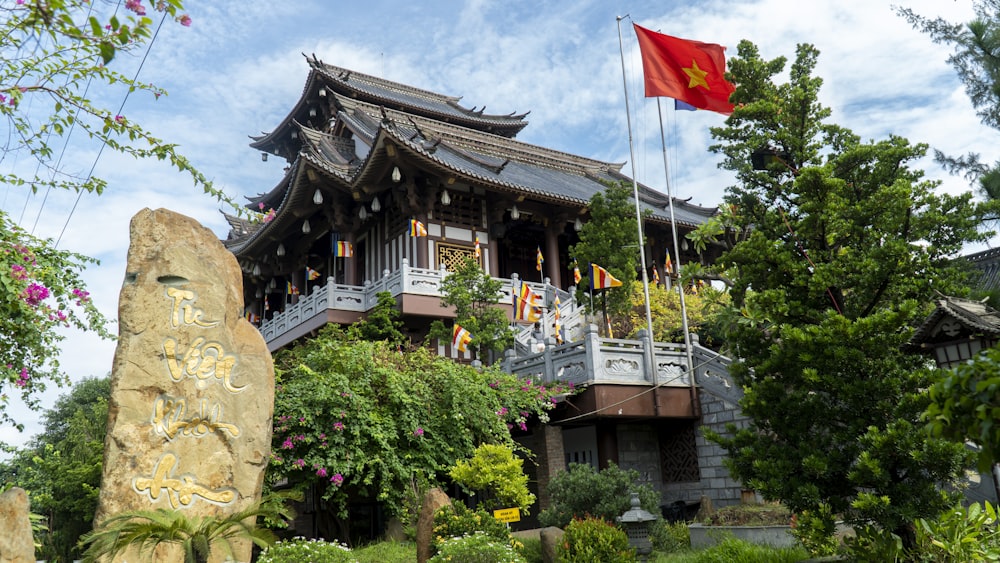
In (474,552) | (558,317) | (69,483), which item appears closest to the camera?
(474,552)

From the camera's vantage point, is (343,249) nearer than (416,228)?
No

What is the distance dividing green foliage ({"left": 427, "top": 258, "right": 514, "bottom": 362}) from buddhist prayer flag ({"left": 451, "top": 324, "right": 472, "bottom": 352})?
0.60ft

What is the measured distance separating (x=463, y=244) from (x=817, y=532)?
14.8 metres

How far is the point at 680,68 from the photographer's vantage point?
15164 mm

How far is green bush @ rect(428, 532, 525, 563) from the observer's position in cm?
770

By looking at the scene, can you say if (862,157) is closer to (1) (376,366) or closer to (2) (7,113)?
(1) (376,366)

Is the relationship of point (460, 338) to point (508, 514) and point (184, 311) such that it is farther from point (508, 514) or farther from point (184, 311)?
point (184, 311)

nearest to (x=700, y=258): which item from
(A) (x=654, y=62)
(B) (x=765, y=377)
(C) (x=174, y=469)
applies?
(A) (x=654, y=62)

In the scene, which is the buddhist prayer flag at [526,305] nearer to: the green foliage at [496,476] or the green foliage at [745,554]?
the green foliage at [496,476]

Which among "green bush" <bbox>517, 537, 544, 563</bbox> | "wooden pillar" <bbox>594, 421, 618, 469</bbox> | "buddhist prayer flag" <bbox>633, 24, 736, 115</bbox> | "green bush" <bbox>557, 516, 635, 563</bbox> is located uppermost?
"buddhist prayer flag" <bbox>633, 24, 736, 115</bbox>

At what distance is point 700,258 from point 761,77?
58.0 feet

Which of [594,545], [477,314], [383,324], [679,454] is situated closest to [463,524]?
[594,545]

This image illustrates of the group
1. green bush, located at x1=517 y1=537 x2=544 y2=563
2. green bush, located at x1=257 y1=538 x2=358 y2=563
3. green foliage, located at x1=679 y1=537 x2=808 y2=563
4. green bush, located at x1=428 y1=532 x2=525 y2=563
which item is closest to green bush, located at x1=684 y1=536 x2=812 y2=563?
green foliage, located at x1=679 y1=537 x2=808 y2=563

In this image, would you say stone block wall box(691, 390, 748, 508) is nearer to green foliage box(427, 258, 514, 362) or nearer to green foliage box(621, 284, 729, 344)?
green foliage box(427, 258, 514, 362)
